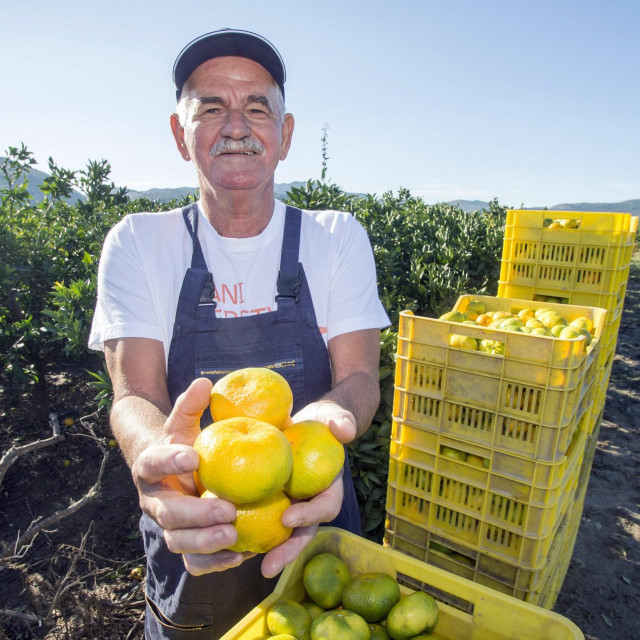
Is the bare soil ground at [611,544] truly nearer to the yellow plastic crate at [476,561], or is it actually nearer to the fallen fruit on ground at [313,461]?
the yellow plastic crate at [476,561]

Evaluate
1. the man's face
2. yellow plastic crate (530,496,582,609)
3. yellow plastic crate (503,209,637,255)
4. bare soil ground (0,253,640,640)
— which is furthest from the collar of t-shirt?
yellow plastic crate (503,209,637,255)

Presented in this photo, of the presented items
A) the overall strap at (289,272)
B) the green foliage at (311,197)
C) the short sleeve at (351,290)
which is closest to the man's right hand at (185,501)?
the overall strap at (289,272)

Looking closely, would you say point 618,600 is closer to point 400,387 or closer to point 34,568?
point 400,387

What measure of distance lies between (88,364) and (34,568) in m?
2.45

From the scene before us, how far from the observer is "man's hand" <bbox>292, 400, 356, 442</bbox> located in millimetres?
1404

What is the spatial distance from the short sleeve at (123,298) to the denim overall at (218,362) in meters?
0.13

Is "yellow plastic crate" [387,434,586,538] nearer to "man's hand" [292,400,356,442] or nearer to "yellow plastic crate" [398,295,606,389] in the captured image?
"yellow plastic crate" [398,295,606,389]

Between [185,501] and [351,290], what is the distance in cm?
119

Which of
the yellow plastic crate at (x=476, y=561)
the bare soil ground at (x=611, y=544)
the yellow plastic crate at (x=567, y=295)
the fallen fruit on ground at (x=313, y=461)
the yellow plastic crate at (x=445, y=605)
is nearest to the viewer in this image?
the fallen fruit on ground at (x=313, y=461)

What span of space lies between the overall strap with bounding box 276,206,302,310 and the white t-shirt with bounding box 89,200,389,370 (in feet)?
0.17

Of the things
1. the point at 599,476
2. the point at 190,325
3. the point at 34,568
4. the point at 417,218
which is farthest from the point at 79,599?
the point at 417,218

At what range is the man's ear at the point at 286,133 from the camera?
230cm

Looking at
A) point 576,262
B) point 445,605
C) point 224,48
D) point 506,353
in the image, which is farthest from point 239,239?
point 576,262

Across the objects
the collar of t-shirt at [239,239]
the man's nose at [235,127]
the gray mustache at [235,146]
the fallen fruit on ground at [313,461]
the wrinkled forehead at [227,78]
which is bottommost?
the fallen fruit on ground at [313,461]
